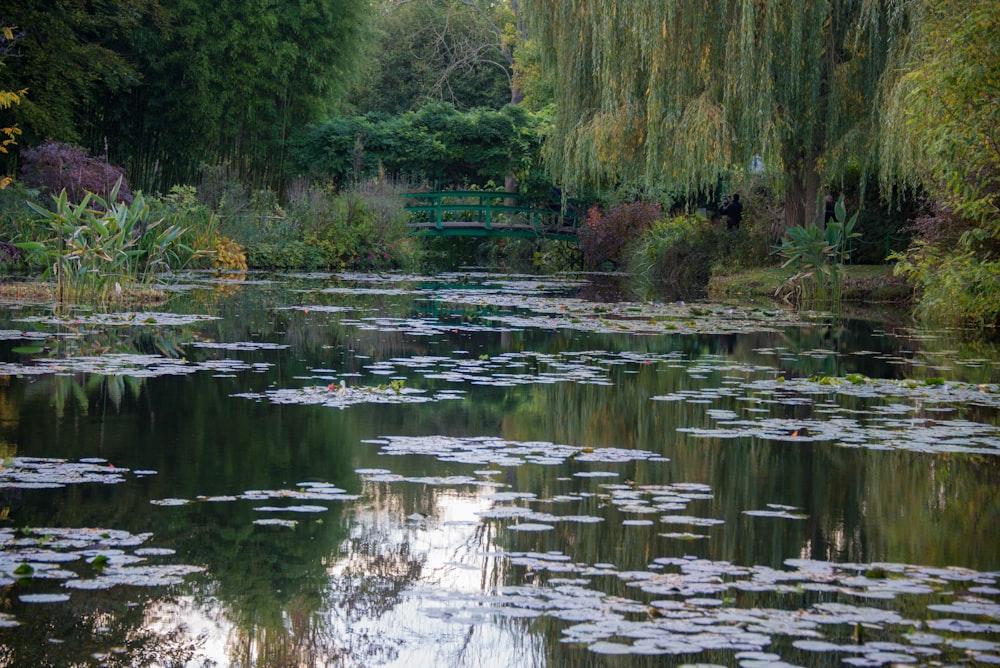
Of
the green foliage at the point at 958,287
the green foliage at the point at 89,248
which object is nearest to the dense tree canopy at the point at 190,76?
the green foliage at the point at 89,248

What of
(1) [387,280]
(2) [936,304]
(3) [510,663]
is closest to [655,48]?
(2) [936,304]

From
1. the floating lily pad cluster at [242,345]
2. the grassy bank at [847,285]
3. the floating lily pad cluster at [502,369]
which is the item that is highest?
the grassy bank at [847,285]

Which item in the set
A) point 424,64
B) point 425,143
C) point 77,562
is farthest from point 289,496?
point 424,64

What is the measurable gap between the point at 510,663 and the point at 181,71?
2767cm

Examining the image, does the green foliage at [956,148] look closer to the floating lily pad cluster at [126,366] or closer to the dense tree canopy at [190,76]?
the floating lily pad cluster at [126,366]

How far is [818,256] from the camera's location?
56.6 ft

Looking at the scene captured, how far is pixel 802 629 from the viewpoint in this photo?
343 cm

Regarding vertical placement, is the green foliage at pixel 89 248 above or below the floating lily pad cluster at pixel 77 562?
above

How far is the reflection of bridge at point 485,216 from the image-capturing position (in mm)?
30219

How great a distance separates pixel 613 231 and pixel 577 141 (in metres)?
9.95

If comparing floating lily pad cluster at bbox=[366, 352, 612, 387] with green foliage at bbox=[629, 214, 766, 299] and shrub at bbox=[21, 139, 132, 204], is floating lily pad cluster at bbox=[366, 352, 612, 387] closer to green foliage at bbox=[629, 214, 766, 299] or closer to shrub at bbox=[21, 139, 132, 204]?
green foliage at bbox=[629, 214, 766, 299]

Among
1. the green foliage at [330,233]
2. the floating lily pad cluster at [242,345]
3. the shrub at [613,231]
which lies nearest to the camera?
the floating lily pad cluster at [242,345]

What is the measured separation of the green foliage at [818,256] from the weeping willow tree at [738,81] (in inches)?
40.1

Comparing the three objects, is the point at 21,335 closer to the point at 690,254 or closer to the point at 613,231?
the point at 690,254
